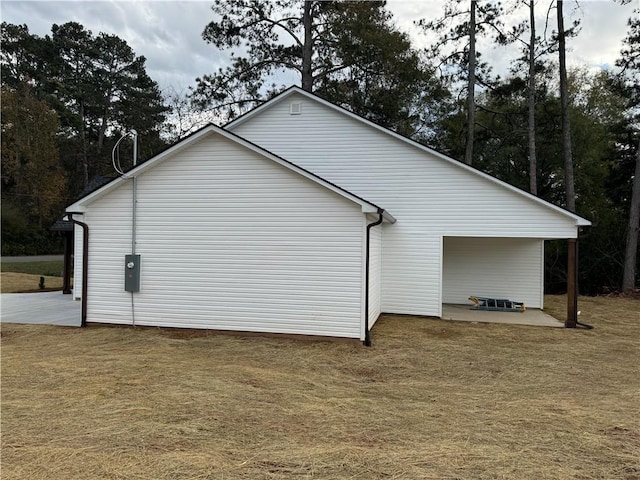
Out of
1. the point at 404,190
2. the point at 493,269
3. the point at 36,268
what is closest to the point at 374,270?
the point at 404,190

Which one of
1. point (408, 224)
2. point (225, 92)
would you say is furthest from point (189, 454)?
A: point (225, 92)

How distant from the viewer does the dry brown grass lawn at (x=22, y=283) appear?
50.8 feet

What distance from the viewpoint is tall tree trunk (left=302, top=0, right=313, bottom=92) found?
17656 mm

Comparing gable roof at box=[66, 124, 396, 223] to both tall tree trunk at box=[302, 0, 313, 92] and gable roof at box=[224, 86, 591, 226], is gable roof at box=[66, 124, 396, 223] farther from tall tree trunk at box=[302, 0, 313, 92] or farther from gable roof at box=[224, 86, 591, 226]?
tall tree trunk at box=[302, 0, 313, 92]

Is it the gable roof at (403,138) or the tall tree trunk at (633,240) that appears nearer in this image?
the gable roof at (403,138)

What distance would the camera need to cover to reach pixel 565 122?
17.0 metres

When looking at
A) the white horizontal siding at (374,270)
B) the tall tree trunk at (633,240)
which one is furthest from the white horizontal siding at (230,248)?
the tall tree trunk at (633,240)

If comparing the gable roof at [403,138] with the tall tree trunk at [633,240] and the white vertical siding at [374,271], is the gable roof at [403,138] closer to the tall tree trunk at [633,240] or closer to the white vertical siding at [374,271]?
the white vertical siding at [374,271]

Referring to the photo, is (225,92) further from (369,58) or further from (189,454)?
(189,454)

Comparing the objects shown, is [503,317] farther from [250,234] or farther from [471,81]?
[471,81]

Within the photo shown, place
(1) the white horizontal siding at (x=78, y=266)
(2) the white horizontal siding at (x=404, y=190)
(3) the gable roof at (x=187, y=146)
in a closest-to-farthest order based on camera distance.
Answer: (3) the gable roof at (x=187, y=146) < (2) the white horizontal siding at (x=404, y=190) < (1) the white horizontal siding at (x=78, y=266)

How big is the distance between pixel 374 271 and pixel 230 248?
3.11 m

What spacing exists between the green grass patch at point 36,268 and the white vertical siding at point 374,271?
19.1 m

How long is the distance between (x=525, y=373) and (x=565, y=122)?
47.1 ft
